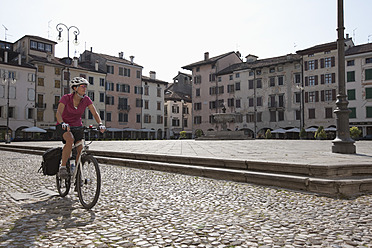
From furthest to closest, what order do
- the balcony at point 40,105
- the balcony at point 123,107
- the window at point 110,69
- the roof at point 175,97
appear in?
the roof at point 175,97 < the balcony at point 123,107 < the window at point 110,69 < the balcony at point 40,105

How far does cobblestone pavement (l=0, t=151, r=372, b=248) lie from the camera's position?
2936 millimetres

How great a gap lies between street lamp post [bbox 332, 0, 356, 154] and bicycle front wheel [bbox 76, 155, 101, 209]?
6579 mm

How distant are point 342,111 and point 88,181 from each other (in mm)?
6822

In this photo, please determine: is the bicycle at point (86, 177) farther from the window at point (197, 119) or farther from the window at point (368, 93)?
the window at point (197, 119)

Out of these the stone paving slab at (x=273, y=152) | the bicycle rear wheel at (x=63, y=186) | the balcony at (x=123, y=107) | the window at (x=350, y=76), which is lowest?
the bicycle rear wheel at (x=63, y=186)

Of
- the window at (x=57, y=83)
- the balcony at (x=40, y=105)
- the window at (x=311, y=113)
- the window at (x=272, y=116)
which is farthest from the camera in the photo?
the window at (x=272, y=116)

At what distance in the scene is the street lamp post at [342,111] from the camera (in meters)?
8.17

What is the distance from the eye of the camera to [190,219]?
12.0ft

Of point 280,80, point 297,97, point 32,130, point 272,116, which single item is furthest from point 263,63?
point 32,130

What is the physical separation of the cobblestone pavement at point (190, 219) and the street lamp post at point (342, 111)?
3890 mm

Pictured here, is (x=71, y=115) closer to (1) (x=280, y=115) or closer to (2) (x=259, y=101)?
(1) (x=280, y=115)

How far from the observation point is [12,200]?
4785 millimetres

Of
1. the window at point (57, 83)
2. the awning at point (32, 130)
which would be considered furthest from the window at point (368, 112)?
the window at point (57, 83)

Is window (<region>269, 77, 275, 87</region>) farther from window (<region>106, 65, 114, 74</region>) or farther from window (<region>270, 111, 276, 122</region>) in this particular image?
window (<region>106, 65, 114, 74</region>)
